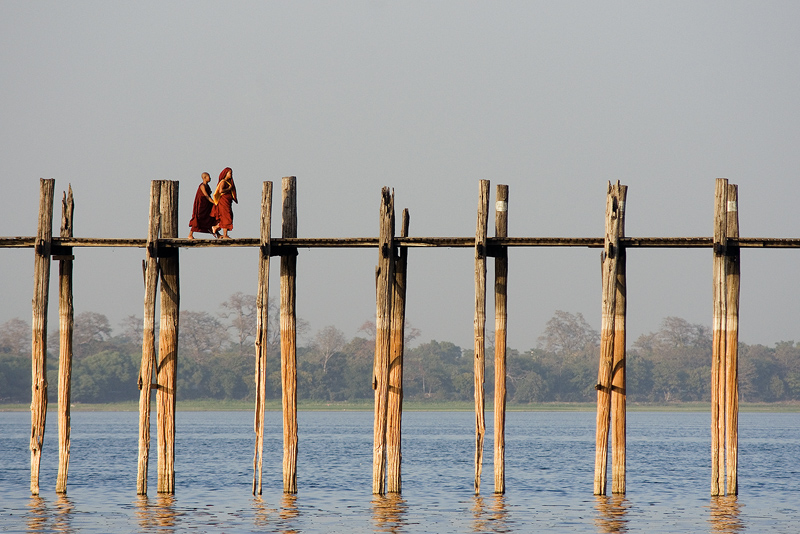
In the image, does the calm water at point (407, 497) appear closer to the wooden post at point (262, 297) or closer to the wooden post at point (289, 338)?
the wooden post at point (289, 338)

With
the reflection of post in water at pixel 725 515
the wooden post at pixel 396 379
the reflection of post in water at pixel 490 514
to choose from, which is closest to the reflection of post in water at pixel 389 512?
the wooden post at pixel 396 379

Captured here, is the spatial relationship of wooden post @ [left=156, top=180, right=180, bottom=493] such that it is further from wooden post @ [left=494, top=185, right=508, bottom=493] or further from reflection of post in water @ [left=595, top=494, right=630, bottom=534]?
reflection of post in water @ [left=595, top=494, right=630, bottom=534]

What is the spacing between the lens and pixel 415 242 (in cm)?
1806

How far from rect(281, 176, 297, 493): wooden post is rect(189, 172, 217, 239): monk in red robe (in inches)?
54.8

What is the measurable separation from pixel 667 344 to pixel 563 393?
55.4ft

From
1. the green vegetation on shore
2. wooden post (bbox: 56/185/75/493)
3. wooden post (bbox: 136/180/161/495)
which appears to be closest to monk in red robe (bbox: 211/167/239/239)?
wooden post (bbox: 136/180/161/495)

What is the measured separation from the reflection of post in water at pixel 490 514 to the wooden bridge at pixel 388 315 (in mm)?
463

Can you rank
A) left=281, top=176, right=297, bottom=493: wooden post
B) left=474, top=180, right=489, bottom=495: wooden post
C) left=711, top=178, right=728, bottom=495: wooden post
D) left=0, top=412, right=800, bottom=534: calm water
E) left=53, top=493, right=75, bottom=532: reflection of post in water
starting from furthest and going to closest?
left=281, top=176, right=297, bottom=493: wooden post
left=474, top=180, right=489, bottom=495: wooden post
left=711, top=178, right=728, bottom=495: wooden post
left=0, top=412, right=800, bottom=534: calm water
left=53, top=493, right=75, bottom=532: reflection of post in water

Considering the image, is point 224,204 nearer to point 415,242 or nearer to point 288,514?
point 415,242

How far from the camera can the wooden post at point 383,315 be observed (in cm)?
1783

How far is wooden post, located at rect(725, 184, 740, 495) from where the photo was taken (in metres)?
17.5

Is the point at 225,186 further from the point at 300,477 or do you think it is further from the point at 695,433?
the point at 695,433

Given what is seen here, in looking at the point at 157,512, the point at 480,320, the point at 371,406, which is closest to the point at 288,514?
the point at 157,512

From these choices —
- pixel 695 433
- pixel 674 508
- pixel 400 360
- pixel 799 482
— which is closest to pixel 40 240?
pixel 400 360
